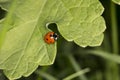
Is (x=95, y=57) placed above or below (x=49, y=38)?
below

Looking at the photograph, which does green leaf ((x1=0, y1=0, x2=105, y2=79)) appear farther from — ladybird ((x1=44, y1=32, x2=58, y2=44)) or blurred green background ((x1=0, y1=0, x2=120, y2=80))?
blurred green background ((x1=0, y1=0, x2=120, y2=80))

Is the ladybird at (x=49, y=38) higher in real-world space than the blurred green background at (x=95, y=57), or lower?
higher

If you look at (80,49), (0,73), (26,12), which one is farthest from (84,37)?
(80,49)

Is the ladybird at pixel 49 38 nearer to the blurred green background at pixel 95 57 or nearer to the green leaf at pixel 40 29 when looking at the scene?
the green leaf at pixel 40 29

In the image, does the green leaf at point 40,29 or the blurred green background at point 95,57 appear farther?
the blurred green background at point 95,57

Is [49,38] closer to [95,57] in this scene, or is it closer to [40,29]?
[40,29]

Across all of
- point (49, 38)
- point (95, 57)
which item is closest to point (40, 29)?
point (49, 38)

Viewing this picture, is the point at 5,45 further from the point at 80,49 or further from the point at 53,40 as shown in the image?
the point at 80,49

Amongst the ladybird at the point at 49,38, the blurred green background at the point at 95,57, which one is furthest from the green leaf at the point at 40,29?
the blurred green background at the point at 95,57
